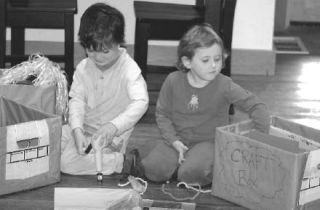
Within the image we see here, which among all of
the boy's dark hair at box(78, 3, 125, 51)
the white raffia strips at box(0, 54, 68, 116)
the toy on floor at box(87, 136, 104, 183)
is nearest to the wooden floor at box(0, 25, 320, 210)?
the toy on floor at box(87, 136, 104, 183)

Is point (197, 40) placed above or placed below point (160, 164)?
above

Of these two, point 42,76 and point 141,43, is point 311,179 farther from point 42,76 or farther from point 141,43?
point 141,43

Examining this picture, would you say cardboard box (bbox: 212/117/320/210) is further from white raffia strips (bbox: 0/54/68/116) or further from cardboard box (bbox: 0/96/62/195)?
white raffia strips (bbox: 0/54/68/116)

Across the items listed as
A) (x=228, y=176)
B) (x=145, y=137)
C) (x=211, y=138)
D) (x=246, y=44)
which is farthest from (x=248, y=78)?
(x=228, y=176)

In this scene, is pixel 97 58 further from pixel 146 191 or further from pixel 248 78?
pixel 248 78

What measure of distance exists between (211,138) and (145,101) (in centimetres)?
25

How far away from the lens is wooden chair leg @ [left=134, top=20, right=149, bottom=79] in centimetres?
301

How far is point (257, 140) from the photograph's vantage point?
210 cm

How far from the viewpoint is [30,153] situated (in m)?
2.07

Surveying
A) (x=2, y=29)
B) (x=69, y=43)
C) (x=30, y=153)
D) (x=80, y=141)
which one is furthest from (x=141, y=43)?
(x=30, y=153)

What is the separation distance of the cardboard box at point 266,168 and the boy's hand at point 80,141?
447 mm

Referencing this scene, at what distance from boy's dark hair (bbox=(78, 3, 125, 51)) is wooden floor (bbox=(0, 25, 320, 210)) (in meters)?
0.38

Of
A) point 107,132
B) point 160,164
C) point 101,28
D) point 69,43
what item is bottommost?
point 160,164

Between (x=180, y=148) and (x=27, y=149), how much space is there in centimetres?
50
